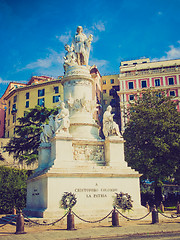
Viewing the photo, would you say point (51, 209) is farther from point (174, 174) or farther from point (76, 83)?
point (174, 174)

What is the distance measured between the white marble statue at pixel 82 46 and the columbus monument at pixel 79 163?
0.69m

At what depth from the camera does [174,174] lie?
2792 cm

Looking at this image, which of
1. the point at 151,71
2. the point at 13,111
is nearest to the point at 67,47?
the point at 151,71

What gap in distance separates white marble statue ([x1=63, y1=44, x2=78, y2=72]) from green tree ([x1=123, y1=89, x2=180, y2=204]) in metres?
10.7

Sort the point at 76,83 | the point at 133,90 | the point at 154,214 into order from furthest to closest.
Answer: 1. the point at 133,90
2. the point at 76,83
3. the point at 154,214

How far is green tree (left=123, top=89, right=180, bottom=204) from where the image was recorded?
86.6ft

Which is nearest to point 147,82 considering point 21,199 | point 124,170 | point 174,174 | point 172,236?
point 174,174

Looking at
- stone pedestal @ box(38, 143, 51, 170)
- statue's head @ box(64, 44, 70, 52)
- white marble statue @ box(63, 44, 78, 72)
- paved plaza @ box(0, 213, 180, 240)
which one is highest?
statue's head @ box(64, 44, 70, 52)

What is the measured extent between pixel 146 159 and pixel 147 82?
39.3 m

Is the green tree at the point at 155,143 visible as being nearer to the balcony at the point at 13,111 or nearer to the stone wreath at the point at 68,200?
the stone wreath at the point at 68,200

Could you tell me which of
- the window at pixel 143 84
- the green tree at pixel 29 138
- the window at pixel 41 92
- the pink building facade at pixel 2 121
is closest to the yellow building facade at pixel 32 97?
the window at pixel 41 92

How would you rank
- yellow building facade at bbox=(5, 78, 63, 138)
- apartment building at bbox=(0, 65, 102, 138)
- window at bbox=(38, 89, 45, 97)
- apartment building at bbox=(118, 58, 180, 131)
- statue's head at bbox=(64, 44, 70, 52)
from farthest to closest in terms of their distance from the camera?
window at bbox=(38, 89, 45, 97)
yellow building facade at bbox=(5, 78, 63, 138)
apartment building at bbox=(0, 65, 102, 138)
apartment building at bbox=(118, 58, 180, 131)
statue's head at bbox=(64, 44, 70, 52)

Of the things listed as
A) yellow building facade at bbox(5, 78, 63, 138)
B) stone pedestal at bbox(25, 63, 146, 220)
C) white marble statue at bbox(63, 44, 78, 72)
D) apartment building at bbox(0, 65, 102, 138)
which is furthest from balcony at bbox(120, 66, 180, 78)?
stone pedestal at bbox(25, 63, 146, 220)

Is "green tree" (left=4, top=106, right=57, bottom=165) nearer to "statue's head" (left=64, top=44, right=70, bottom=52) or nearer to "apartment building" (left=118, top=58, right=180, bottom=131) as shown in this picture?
"statue's head" (left=64, top=44, right=70, bottom=52)
